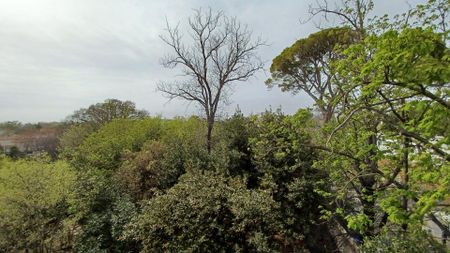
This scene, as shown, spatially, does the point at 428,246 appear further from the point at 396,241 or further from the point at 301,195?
the point at 301,195

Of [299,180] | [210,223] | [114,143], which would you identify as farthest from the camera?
[114,143]

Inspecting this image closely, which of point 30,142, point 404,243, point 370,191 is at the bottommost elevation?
point 404,243

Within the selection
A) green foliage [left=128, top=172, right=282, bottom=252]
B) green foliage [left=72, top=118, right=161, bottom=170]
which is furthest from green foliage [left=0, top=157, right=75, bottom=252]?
green foliage [left=128, top=172, right=282, bottom=252]

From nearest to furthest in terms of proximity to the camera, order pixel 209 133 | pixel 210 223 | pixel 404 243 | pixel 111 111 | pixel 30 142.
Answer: pixel 404 243 → pixel 210 223 → pixel 209 133 → pixel 111 111 → pixel 30 142

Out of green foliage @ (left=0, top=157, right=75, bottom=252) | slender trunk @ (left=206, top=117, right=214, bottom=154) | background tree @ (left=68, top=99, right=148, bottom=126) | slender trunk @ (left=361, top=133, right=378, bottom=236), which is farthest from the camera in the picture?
background tree @ (left=68, top=99, right=148, bottom=126)

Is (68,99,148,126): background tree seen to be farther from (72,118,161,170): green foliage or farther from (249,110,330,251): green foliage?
(249,110,330,251): green foliage

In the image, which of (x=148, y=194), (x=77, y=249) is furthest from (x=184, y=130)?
(x=77, y=249)

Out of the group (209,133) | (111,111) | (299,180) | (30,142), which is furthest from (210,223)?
(30,142)

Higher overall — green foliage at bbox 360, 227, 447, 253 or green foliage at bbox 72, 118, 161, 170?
green foliage at bbox 72, 118, 161, 170

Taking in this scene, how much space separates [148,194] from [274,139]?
4.80m

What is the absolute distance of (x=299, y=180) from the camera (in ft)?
→ 24.6

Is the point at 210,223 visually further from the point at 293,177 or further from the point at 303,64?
the point at 303,64

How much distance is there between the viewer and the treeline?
11.0ft

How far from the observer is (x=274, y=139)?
319 inches
